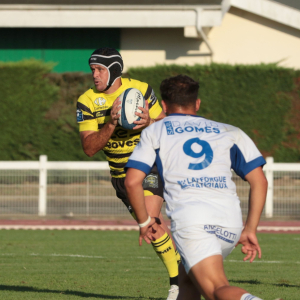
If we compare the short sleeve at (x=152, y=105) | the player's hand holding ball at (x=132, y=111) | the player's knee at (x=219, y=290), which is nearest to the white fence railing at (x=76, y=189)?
the short sleeve at (x=152, y=105)

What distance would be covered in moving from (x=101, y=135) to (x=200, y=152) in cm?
198

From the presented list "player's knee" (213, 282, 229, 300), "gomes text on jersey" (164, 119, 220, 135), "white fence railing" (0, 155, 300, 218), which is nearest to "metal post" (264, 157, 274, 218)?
"white fence railing" (0, 155, 300, 218)

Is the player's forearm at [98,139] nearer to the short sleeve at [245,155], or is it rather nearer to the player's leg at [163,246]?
the player's leg at [163,246]

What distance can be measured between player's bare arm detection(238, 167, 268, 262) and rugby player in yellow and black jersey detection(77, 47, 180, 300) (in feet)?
6.61

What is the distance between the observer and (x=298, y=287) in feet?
22.8

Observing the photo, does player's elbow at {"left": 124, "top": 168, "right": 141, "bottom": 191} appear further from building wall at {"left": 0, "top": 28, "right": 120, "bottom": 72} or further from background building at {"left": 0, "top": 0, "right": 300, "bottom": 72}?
building wall at {"left": 0, "top": 28, "right": 120, "bottom": 72}

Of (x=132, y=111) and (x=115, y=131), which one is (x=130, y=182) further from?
(x=115, y=131)

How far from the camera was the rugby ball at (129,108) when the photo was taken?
18.8 ft

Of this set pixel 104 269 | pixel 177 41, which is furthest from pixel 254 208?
pixel 177 41

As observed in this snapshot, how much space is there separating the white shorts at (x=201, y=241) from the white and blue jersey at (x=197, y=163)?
0.13ft

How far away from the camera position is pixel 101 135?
5.93 metres

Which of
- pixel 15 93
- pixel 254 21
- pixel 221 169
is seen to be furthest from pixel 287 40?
pixel 221 169

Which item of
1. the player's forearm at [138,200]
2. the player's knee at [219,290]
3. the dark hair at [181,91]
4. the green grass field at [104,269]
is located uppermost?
the dark hair at [181,91]

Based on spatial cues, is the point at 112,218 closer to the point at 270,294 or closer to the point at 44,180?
the point at 44,180
